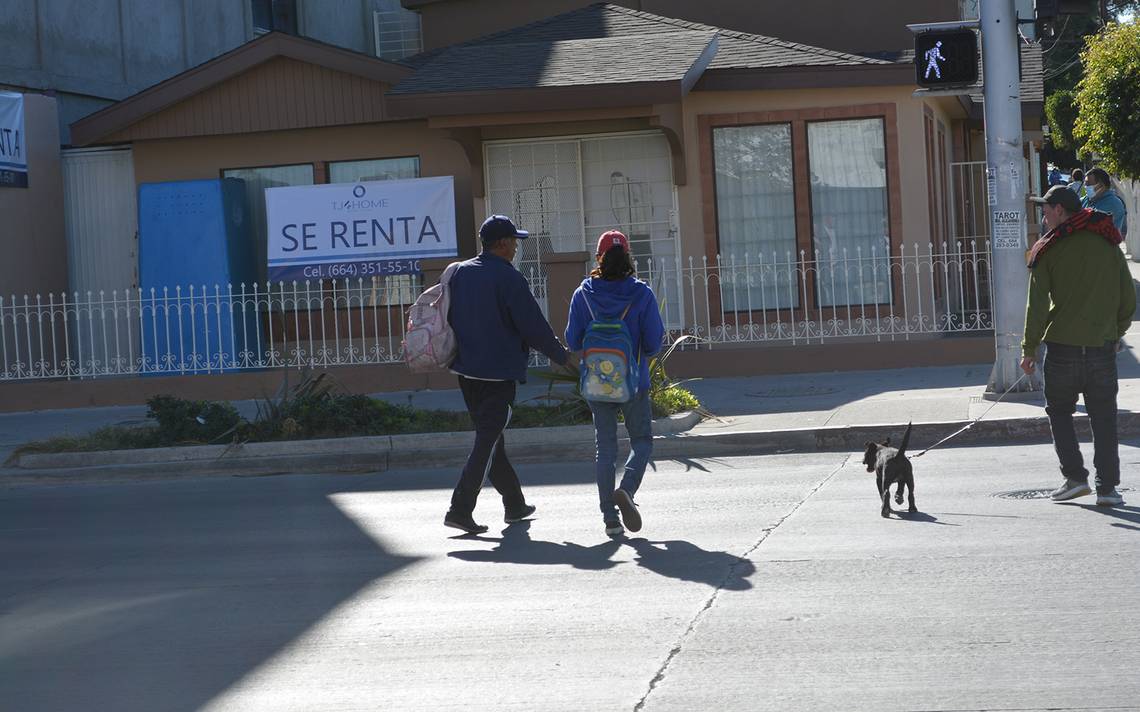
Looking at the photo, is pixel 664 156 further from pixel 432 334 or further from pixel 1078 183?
pixel 432 334

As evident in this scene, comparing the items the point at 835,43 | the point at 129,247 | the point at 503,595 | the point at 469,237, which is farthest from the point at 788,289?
the point at 503,595

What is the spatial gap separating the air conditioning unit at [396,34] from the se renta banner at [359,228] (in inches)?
335

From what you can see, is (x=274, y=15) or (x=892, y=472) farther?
(x=274, y=15)

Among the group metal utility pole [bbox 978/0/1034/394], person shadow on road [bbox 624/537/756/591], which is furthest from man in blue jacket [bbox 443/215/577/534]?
metal utility pole [bbox 978/0/1034/394]

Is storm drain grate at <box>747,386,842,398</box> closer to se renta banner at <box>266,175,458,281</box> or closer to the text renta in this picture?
se renta banner at <box>266,175,458,281</box>

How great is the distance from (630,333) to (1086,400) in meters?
2.72

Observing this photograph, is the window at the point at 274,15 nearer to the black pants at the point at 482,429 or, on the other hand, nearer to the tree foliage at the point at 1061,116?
the tree foliage at the point at 1061,116

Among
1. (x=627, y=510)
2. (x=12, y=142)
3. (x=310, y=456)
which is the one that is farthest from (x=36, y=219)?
(x=627, y=510)

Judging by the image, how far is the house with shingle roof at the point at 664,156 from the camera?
52.7 ft

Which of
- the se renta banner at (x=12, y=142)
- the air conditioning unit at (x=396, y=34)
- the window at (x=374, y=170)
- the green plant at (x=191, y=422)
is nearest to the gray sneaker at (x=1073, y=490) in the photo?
the green plant at (x=191, y=422)

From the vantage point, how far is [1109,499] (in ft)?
26.7

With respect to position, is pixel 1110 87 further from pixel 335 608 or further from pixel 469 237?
pixel 335 608

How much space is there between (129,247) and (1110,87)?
15.5m

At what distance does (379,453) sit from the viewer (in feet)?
39.6
